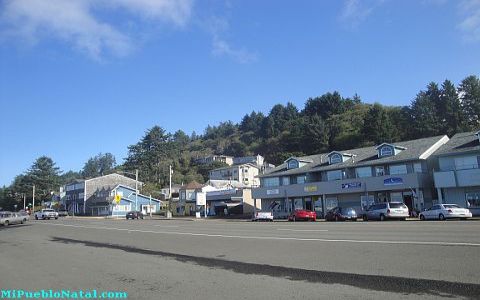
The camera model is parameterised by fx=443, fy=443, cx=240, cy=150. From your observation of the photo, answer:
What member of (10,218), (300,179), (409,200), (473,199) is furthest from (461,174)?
(10,218)

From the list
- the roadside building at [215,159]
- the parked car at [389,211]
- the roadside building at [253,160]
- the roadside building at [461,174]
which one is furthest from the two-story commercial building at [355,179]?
the roadside building at [215,159]

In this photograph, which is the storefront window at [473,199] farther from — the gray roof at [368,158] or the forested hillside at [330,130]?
the forested hillside at [330,130]

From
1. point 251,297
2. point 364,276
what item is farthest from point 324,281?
point 251,297

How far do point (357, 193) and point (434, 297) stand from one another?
4677 centimetres

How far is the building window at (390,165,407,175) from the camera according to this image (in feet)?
163

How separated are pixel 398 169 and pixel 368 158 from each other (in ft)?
16.2

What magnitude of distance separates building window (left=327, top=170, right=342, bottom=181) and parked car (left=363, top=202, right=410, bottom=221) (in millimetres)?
15546

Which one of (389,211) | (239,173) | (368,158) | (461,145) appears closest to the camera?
(389,211)

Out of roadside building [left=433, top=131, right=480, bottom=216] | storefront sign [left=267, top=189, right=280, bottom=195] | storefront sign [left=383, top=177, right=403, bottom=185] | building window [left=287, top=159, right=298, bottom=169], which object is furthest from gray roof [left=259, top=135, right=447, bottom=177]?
roadside building [left=433, top=131, right=480, bottom=216]

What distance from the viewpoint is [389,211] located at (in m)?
38.3

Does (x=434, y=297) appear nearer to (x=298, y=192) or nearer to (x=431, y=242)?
(x=431, y=242)

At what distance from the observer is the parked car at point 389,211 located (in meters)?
38.1

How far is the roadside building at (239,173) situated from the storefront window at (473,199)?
9645 centimetres

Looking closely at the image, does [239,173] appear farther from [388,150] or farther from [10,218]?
[10,218]
